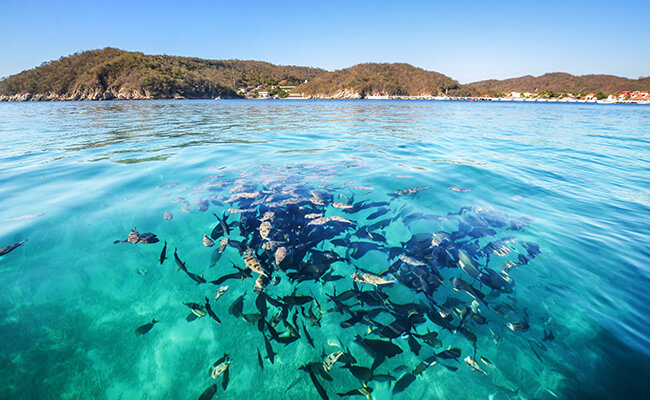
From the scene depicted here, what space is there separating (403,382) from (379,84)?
535 ft

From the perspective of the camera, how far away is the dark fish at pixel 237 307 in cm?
262

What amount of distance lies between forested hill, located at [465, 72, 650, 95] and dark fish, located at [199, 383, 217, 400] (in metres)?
204

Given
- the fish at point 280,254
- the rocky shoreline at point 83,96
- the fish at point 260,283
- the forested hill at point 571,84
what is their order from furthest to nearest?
the forested hill at point 571,84
the rocky shoreline at point 83,96
the fish at point 280,254
the fish at point 260,283

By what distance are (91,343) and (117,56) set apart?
154292 mm

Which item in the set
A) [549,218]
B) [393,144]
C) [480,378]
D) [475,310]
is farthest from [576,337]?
[393,144]

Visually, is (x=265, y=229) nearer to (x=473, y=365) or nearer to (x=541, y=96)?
(x=473, y=365)

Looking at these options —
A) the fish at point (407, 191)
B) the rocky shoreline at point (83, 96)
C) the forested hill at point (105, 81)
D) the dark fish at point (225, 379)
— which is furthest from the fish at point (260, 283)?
the rocky shoreline at point (83, 96)

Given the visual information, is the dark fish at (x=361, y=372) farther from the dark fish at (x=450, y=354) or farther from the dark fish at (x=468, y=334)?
the dark fish at (x=468, y=334)

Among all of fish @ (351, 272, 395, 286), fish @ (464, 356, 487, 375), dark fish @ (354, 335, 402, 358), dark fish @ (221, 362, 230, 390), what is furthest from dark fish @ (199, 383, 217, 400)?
fish @ (464, 356, 487, 375)

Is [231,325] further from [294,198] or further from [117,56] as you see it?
[117,56]

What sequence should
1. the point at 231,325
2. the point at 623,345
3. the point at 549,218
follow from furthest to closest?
the point at 549,218, the point at 231,325, the point at 623,345

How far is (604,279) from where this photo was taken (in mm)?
3053

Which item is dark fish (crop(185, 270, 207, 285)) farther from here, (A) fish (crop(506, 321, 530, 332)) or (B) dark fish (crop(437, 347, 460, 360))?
(A) fish (crop(506, 321, 530, 332))

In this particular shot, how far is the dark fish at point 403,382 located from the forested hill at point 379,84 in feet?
513
